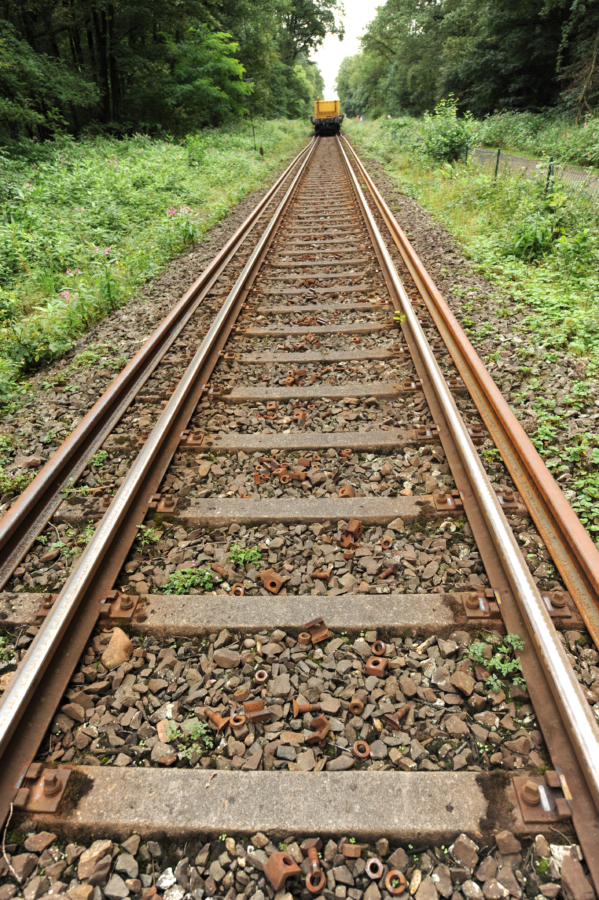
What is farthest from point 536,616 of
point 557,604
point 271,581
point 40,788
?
point 40,788

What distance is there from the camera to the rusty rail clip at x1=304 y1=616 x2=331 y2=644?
2.17 m

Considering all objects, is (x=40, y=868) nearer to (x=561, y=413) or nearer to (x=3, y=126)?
(x=561, y=413)

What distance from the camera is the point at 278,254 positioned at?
24.6 feet

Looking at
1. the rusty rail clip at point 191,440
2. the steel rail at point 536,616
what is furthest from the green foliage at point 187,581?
the steel rail at point 536,616

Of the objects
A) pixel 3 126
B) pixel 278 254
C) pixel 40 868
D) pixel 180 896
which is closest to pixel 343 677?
pixel 180 896

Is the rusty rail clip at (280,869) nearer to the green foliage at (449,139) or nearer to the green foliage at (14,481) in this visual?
the green foliage at (14,481)

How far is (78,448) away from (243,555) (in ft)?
5.11

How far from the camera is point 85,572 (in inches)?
93.1

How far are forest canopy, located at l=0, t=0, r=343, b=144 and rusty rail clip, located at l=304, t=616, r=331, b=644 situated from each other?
16.1 meters

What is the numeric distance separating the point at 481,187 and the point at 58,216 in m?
7.85

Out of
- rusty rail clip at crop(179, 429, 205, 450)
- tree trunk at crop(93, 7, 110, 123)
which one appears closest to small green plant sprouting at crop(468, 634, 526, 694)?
rusty rail clip at crop(179, 429, 205, 450)

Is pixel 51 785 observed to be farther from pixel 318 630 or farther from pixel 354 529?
pixel 354 529

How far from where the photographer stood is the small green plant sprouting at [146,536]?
2711 mm

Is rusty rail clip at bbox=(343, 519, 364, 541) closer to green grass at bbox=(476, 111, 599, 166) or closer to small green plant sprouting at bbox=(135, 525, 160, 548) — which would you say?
small green plant sprouting at bbox=(135, 525, 160, 548)
